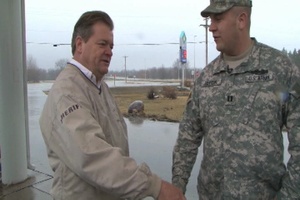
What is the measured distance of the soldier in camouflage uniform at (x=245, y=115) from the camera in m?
1.85

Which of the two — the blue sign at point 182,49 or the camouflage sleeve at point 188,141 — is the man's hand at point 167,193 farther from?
the blue sign at point 182,49

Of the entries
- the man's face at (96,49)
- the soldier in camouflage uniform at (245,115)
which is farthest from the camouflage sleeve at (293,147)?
the man's face at (96,49)

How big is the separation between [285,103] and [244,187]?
54 cm

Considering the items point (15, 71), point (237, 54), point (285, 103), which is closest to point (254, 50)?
point (237, 54)

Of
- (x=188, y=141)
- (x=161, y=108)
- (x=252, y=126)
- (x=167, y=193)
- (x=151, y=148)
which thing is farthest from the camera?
(x=161, y=108)

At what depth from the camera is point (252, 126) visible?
74.9 inches

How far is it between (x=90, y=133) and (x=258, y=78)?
1045 mm

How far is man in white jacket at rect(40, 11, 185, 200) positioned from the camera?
146cm

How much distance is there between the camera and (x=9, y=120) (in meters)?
4.69

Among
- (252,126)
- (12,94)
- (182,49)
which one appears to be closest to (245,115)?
(252,126)

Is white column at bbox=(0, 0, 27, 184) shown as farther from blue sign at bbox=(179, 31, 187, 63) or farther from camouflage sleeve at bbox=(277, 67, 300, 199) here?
blue sign at bbox=(179, 31, 187, 63)

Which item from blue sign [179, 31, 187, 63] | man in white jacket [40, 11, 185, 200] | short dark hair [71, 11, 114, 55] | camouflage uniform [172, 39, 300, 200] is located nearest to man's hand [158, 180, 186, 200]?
man in white jacket [40, 11, 185, 200]

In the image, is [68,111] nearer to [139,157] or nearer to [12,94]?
[12,94]

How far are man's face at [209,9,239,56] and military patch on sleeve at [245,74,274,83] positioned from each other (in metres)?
0.19
